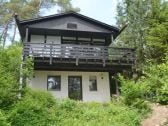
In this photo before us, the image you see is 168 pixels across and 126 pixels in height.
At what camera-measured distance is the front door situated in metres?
24.7

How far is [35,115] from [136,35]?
48.7 ft

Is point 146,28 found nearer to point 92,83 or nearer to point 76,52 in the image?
point 92,83

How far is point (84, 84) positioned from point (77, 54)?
258 centimetres

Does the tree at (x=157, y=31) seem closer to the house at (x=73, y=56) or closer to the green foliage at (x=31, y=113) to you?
the house at (x=73, y=56)

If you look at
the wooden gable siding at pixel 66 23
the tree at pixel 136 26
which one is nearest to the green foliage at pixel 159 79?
the wooden gable siding at pixel 66 23

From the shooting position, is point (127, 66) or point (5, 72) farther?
point (127, 66)

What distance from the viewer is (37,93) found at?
2058 cm

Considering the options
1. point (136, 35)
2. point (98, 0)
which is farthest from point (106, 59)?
point (98, 0)

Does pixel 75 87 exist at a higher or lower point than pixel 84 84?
lower

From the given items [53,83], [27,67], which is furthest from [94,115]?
[53,83]

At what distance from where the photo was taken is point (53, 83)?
24500 millimetres

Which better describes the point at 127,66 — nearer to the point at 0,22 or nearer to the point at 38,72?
the point at 38,72

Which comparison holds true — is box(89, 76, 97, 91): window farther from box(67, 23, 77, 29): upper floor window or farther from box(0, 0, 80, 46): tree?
box(0, 0, 80, 46): tree

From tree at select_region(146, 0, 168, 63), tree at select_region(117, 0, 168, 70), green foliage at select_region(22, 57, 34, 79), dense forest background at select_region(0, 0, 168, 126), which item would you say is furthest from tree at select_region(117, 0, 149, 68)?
green foliage at select_region(22, 57, 34, 79)
